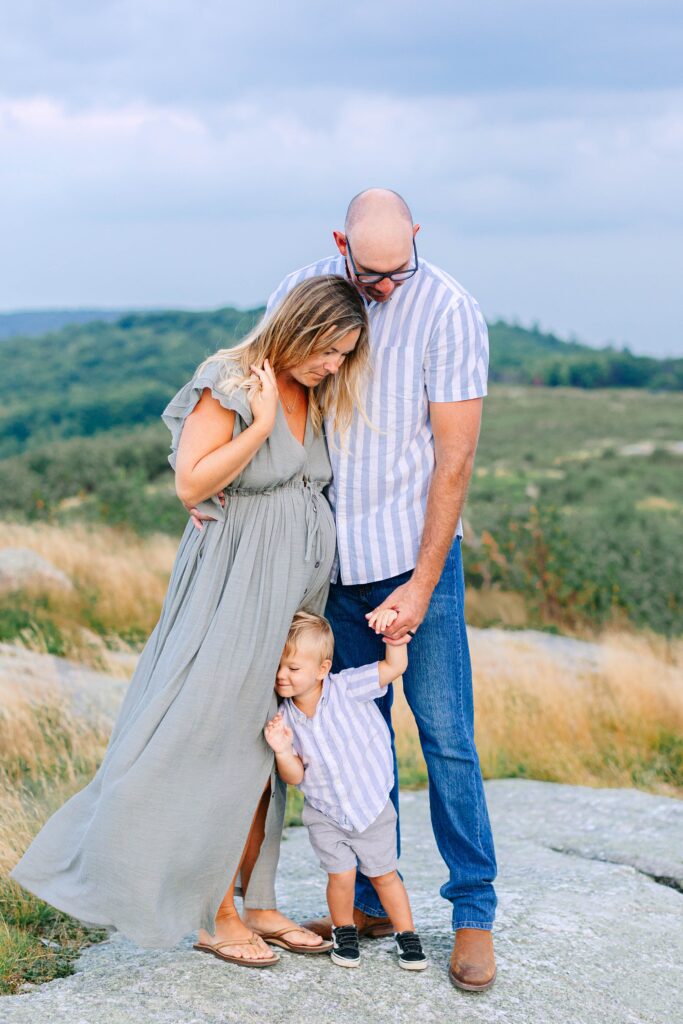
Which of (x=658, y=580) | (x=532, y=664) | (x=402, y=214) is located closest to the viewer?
(x=402, y=214)

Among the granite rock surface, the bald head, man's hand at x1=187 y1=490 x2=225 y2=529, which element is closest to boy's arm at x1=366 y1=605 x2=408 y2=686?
man's hand at x1=187 y1=490 x2=225 y2=529

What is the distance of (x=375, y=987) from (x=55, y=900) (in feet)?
3.02

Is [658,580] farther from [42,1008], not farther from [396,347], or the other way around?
[42,1008]

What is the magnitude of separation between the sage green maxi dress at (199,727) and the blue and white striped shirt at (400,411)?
0.39 ft

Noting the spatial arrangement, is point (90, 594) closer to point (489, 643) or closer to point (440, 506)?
point (489, 643)

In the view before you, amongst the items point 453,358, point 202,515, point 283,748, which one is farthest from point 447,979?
point 453,358

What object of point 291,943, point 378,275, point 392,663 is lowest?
point 291,943

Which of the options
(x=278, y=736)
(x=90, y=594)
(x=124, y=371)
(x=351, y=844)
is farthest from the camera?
(x=124, y=371)

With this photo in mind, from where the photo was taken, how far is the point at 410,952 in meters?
3.07

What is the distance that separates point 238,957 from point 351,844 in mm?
445

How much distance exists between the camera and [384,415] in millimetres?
3074

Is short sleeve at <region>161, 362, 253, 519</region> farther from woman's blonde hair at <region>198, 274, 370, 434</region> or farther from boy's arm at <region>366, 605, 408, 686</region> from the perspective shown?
boy's arm at <region>366, 605, 408, 686</region>

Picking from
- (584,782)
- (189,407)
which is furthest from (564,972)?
(584,782)

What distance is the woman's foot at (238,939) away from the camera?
9.96 feet
